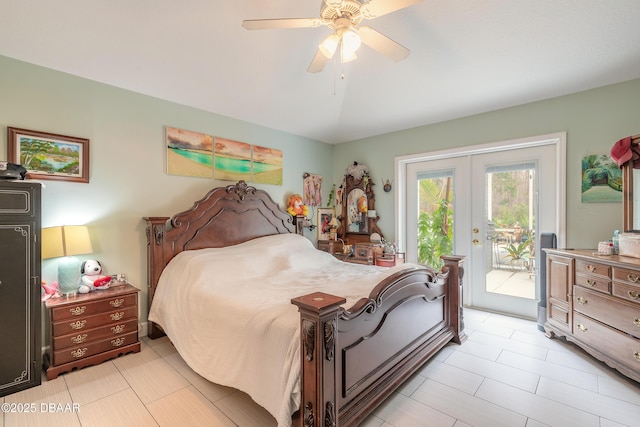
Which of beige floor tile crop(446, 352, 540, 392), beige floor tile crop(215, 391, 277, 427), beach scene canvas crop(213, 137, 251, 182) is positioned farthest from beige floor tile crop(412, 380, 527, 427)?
beach scene canvas crop(213, 137, 251, 182)

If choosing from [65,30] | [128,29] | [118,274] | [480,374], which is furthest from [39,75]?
[480,374]

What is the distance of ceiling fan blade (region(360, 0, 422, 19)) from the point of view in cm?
151

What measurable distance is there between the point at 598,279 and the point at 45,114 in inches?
196

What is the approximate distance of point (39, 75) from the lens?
2.43 metres

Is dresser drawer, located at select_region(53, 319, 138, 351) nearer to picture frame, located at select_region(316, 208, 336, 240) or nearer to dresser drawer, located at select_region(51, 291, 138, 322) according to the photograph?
dresser drawer, located at select_region(51, 291, 138, 322)

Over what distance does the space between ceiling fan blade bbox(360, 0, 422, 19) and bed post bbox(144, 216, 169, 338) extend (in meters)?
2.55

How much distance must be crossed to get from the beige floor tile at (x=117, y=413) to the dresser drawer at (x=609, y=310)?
3.41 m

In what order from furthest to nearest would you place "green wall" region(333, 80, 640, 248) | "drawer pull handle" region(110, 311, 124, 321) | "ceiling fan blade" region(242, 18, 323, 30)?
"green wall" region(333, 80, 640, 248), "drawer pull handle" region(110, 311, 124, 321), "ceiling fan blade" region(242, 18, 323, 30)

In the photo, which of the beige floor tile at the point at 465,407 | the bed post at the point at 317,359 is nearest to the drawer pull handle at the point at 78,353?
the bed post at the point at 317,359

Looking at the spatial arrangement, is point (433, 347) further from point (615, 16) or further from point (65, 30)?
point (65, 30)

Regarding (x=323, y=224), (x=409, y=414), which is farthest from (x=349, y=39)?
(x=323, y=224)

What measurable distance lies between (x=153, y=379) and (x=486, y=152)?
170 inches

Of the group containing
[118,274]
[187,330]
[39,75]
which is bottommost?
[187,330]

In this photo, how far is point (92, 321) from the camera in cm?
239
